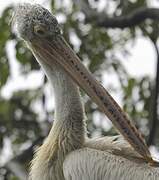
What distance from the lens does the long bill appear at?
8.08 meters

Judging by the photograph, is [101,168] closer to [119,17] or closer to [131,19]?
[131,19]

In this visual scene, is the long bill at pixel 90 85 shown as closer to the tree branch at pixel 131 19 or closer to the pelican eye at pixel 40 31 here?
the pelican eye at pixel 40 31

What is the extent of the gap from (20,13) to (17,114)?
11.4ft

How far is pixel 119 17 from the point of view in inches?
402

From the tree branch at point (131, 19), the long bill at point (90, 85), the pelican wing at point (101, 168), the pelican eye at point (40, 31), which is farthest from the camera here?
the tree branch at point (131, 19)

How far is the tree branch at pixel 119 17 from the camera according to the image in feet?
32.4

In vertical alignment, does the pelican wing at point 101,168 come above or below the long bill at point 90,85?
below

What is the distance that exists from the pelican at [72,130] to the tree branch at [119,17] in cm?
156

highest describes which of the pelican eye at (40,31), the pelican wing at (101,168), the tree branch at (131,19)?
the tree branch at (131,19)

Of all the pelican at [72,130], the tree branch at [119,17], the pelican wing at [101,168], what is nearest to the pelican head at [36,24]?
the pelican at [72,130]

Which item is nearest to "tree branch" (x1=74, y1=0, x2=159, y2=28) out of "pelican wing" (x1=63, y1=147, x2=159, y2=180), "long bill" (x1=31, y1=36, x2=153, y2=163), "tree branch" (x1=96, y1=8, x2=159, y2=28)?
"tree branch" (x1=96, y1=8, x2=159, y2=28)

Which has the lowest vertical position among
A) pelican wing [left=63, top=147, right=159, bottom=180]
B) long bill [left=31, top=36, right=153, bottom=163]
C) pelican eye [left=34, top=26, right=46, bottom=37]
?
pelican wing [left=63, top=147, right=159, bottom=180]

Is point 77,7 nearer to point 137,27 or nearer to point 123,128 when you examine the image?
point 137,27

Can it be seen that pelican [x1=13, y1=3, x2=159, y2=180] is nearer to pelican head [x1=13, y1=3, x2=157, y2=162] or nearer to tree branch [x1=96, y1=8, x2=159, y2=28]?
pelican head [x1=13, y1=3, x2=157, y2=162]
